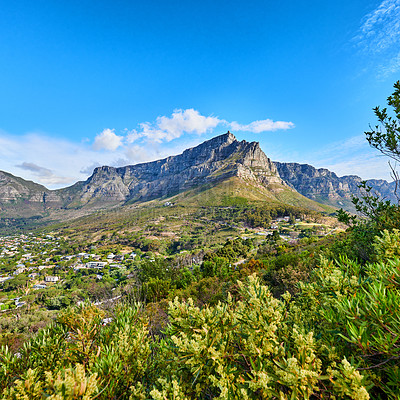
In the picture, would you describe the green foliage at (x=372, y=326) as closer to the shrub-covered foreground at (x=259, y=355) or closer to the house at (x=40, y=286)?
the shrub-covered foreground at (x=259, y=355)

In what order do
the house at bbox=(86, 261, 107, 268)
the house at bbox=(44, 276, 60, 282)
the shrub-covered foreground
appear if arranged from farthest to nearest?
the house at bbox=(86, 261, 107, 268)
the house at bbox=(44, 276, 60, 282)
the shrub-covered foreground

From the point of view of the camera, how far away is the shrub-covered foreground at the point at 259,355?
6.49 ft

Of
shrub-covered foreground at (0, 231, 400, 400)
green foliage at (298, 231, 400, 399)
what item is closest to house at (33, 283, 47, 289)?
shrub-covered foreground at (0, 231, 400, 400)

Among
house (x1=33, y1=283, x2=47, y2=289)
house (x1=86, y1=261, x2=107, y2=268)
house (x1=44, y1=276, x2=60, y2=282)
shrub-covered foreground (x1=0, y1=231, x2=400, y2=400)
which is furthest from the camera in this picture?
house (x1=86, y1=261, x2=107, y2=268)

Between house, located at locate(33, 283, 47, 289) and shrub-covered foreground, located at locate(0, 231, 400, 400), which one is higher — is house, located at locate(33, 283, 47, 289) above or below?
below

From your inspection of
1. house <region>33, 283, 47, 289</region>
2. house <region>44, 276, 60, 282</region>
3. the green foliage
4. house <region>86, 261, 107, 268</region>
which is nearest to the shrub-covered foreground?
the green foliage

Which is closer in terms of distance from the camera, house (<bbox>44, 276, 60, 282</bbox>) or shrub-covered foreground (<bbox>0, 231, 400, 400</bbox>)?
shrub-covered foreground (<bbox>0, 231, 400, 400</bbox>)

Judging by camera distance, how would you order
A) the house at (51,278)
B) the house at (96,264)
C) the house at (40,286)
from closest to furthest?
1. the house at (40,286)
2. the house at (51,278)
3. the house at (96,264)

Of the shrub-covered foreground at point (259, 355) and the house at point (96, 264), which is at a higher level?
the shrub-covered foreground at point (259, 355)

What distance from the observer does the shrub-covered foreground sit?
198cm

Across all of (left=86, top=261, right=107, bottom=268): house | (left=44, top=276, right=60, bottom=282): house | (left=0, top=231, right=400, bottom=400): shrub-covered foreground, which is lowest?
(left=44, top=276, right=60, bottom=282): house

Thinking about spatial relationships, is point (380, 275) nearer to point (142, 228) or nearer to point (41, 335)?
point (41, 335)

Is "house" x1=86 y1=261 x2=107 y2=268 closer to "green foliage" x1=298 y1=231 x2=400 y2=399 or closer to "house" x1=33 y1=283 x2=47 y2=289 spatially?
"house" x1=33 y1=283 x2=47 y2=289

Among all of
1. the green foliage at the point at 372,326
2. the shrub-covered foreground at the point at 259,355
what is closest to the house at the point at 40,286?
the shrub-covered foreground at the point at 259,355
